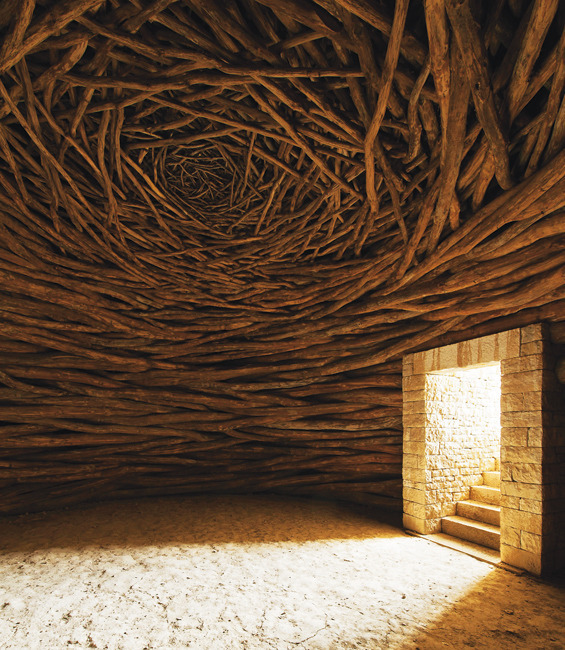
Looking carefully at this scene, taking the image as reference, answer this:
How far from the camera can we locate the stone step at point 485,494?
354cm

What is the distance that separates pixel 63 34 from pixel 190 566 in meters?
3.03

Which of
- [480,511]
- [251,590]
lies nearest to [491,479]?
[480,511]

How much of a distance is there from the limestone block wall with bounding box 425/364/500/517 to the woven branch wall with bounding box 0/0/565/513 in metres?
0.47

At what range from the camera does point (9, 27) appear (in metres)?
1.68

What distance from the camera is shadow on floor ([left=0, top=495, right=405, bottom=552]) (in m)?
3.16

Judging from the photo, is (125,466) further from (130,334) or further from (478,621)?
(478,621)

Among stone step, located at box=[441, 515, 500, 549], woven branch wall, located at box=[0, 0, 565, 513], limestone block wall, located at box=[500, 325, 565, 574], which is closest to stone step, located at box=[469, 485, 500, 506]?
stone step, located at box=[441, 515, 500, 549]

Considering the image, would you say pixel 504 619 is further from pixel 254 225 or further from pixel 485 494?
pixel 254 225

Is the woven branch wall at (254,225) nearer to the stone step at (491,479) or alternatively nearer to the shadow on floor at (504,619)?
the stone step at (491,479)

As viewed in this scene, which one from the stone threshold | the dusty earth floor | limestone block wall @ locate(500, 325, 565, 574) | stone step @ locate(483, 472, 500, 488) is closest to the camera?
the dusty earth floor

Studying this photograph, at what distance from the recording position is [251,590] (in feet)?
7.76

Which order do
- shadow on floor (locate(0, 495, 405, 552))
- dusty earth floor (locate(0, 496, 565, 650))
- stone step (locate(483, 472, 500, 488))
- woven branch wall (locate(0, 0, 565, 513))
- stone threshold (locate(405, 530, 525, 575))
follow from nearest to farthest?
woven branch wall (locate(0, 0, 565, 513)) < dusty earth floor (locate(0, 496, 565, 650)) < stone threshold (locate(405, 530, 525, 575)) < shadow on floor (locate(0, 495, 405, 552)) < stone step (locate(483, 472, 500, 488))

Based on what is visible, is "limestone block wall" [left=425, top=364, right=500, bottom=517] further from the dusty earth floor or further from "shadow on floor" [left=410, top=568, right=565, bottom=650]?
"shadow on floor" [left=410, top=568, right=565, bottom=650]

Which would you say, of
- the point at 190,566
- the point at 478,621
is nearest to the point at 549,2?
the point at 478,621
